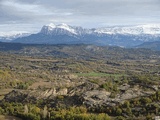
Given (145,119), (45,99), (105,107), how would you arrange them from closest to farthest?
(145,119), (105,107), (45,99)

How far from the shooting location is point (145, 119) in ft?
264

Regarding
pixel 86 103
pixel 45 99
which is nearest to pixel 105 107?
pixel 86 103

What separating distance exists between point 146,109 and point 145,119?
935 cm

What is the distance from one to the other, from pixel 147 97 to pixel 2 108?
47.9 metres

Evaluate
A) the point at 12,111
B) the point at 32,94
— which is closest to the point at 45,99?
the point at 32,94

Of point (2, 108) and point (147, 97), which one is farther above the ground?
point (147, 97)

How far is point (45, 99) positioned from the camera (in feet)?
386

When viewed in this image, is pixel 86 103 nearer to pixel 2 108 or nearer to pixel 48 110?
pixel 48 110

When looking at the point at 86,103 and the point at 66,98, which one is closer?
the point at 86,103

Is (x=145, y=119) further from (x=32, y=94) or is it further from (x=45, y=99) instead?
(x=32, y=94)

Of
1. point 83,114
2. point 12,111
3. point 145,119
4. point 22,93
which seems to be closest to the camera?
point 145,119

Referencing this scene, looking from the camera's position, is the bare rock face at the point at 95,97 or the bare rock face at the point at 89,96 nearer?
the bare rock face at the point at 89,96

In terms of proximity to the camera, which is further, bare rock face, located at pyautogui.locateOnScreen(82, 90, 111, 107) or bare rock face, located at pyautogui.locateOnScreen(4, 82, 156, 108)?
bare rock face, located at pyautogui.locateOnScreen(82, 90, 111, 107)

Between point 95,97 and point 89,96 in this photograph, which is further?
point 89,96
